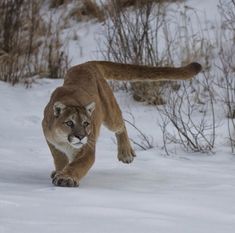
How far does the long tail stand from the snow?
2.64ft

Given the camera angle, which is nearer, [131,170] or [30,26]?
[131,170]

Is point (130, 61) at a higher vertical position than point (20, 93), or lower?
higher

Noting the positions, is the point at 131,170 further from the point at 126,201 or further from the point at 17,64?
the point at 17,64

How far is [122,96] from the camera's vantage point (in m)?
9.85

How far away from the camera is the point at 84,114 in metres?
5.06

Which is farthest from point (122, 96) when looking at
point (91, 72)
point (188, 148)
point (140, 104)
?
point (91, 72)

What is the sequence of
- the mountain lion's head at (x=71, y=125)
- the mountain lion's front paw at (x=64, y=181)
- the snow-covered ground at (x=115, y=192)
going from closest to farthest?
the snow-covered ground at (x=115, y=192)
the mountain lion's front paw at (x=64, y=181)
the mountain lion's head at (x=71, y=125)

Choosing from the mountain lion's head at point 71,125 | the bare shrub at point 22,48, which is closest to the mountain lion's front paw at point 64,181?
the mountain lion's head at point 71,125

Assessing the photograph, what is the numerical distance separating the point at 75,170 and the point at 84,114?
46cm

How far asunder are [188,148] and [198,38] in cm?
418

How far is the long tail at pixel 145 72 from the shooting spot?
246 inches

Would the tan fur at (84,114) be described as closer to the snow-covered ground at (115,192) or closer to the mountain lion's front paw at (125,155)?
the mountain lion's front paw at (125,155)

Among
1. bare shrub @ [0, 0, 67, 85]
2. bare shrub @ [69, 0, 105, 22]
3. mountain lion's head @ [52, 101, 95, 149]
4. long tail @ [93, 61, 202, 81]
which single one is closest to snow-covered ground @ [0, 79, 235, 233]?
mountain lion's head @ [52, 101, 95, 149]

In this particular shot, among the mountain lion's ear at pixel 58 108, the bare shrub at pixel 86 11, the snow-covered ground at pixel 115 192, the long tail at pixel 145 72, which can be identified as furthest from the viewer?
the bare shrub at pixel 86 11
